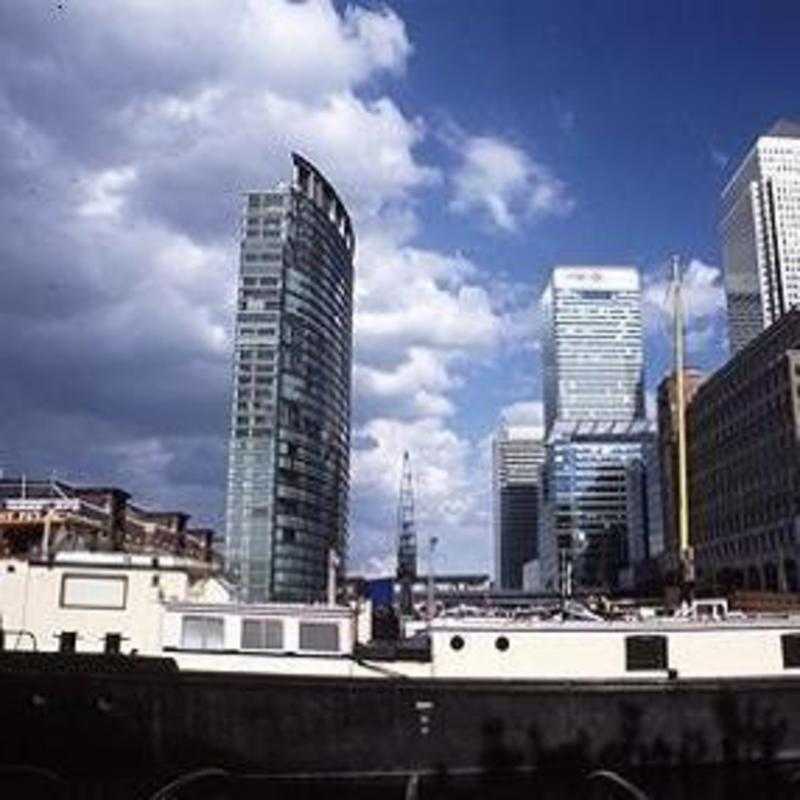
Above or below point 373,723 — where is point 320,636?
above

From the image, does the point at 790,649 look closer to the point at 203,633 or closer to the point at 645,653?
the point at 645,653

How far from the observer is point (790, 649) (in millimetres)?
29281

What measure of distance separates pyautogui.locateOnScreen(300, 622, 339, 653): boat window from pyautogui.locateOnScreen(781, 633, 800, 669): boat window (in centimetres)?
1092

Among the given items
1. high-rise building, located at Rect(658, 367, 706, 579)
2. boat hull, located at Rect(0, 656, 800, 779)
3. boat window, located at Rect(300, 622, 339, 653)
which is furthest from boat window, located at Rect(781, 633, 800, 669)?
high-rise building, located at Rect(658, 367, 706, 579)

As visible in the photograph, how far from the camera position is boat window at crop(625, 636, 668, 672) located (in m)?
28.4

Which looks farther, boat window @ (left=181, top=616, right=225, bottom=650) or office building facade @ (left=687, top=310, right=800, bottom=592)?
office building facade @ (left=687, top=310, right=800, bottom=592)

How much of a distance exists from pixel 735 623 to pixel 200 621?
12795 mm

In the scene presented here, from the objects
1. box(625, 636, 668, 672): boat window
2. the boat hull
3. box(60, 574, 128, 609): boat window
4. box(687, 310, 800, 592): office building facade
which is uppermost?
box(687, 310, 800, 592): office building facade

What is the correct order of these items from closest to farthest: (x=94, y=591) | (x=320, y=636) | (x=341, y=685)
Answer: (x=341, y=685), (x=94, y=591), (x=320, y=636)

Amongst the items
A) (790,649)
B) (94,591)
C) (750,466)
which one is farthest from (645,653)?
(750,466)

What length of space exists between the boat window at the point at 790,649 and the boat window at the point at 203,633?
532 inches

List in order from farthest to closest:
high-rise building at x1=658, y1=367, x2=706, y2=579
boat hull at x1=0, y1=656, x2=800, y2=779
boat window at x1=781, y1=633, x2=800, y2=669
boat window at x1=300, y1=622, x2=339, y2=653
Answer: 1. high-rise building at x1=658, y1=367, x2=706, y2=579
2. boat window at x1=781, y1=633, x2=800, y2=669
3. boat window at x1=300, y1=622, x2=339, y2=653
4. boat hull at x1=0, y1=656, x2=800, y2=779

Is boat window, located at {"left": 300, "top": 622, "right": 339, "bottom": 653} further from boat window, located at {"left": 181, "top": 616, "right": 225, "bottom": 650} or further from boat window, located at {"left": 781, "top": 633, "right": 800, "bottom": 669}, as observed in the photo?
boat window, located at {"left": 781, "top": 633, "right": 800, "bottom": 669}

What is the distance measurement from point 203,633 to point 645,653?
10.4 meters
